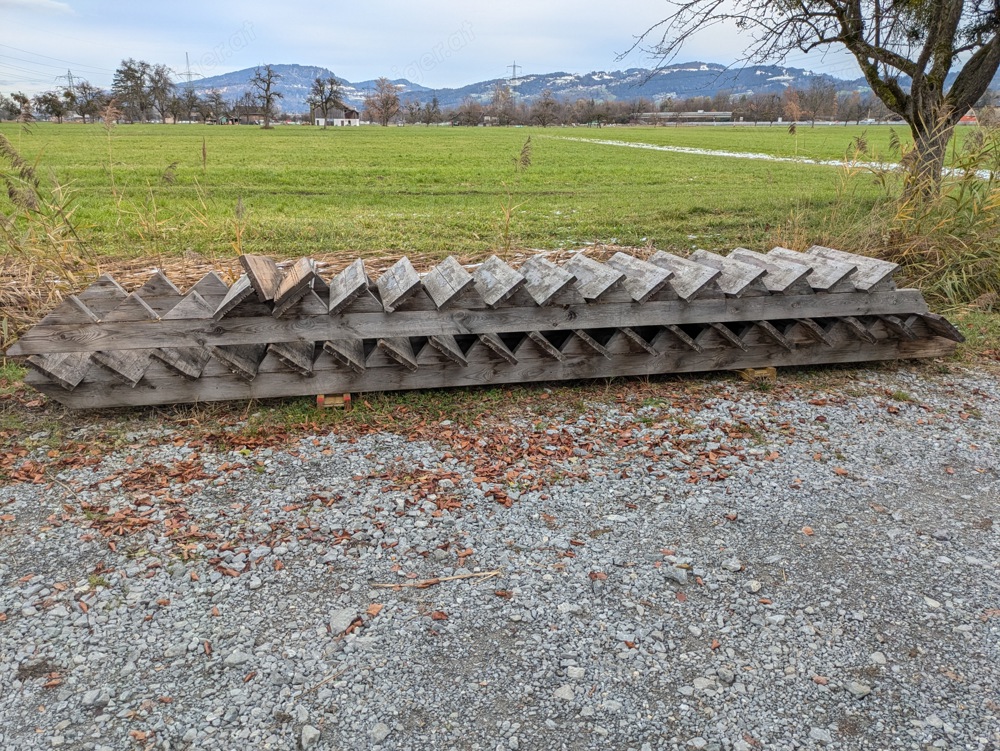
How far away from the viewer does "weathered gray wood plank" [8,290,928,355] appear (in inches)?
172

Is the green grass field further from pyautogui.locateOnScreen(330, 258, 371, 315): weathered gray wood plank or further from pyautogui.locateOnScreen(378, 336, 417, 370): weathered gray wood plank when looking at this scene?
pyautogui.locateOnScreen(378, 336, 417, 370): weathered gray wood plank

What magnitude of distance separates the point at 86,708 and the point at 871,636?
3197 mm

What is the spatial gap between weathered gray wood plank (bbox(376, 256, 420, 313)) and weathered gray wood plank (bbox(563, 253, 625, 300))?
1.27 m

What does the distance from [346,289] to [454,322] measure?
2.67ft

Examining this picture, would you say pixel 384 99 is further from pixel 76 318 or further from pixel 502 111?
pixel 76 318

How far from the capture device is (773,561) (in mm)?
3359

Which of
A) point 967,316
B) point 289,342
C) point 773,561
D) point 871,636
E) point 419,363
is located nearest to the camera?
point 871,636

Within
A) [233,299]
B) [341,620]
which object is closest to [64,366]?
[233,299]

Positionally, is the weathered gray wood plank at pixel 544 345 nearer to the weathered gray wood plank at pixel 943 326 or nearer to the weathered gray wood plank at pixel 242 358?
the weathered gray wood plank at pixel 242 358

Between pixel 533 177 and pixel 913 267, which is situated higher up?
pixel 533 177

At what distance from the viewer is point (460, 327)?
4.89 metres

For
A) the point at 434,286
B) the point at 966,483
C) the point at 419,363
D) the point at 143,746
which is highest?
A: the point at 434,286

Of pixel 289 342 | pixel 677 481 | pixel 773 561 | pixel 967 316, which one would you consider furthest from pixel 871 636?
pixel 967 316

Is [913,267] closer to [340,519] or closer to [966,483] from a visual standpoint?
[966,483]
